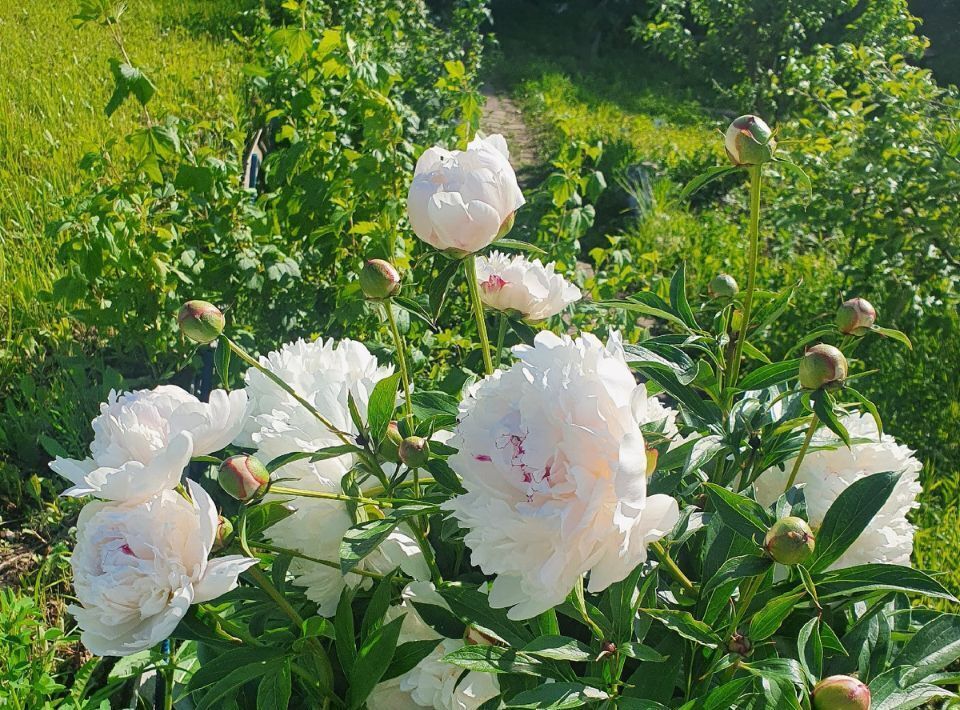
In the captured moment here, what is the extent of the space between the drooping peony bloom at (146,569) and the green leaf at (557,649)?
19 cm

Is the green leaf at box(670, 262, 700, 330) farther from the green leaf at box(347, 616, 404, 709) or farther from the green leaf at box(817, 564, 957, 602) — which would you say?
the green leaf at box(347, 616, 404, 709)

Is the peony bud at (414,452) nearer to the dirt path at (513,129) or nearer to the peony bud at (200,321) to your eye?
the peony bud at (200,321)

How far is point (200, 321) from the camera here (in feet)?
2.20

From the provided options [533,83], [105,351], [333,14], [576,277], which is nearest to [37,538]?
[105,351]

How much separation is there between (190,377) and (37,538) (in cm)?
48

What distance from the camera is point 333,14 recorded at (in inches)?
177

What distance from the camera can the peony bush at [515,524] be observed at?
0.51 m

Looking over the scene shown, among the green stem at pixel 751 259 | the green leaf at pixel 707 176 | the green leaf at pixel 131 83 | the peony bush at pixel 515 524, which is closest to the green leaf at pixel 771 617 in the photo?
the peony bush at pixel 515 524

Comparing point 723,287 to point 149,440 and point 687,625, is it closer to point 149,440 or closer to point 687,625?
point 687,625

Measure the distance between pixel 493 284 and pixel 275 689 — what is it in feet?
1.30

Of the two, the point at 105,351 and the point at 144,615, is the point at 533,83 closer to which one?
the point at 105,351

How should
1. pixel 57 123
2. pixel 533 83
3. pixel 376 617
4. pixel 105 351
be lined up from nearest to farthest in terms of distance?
pixel 376 617, pixel 105 351, pixel 57 123, pixel 533 83

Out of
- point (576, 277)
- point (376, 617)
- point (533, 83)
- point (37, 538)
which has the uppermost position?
point (376, 617)

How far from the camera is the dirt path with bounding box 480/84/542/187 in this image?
182 inches
